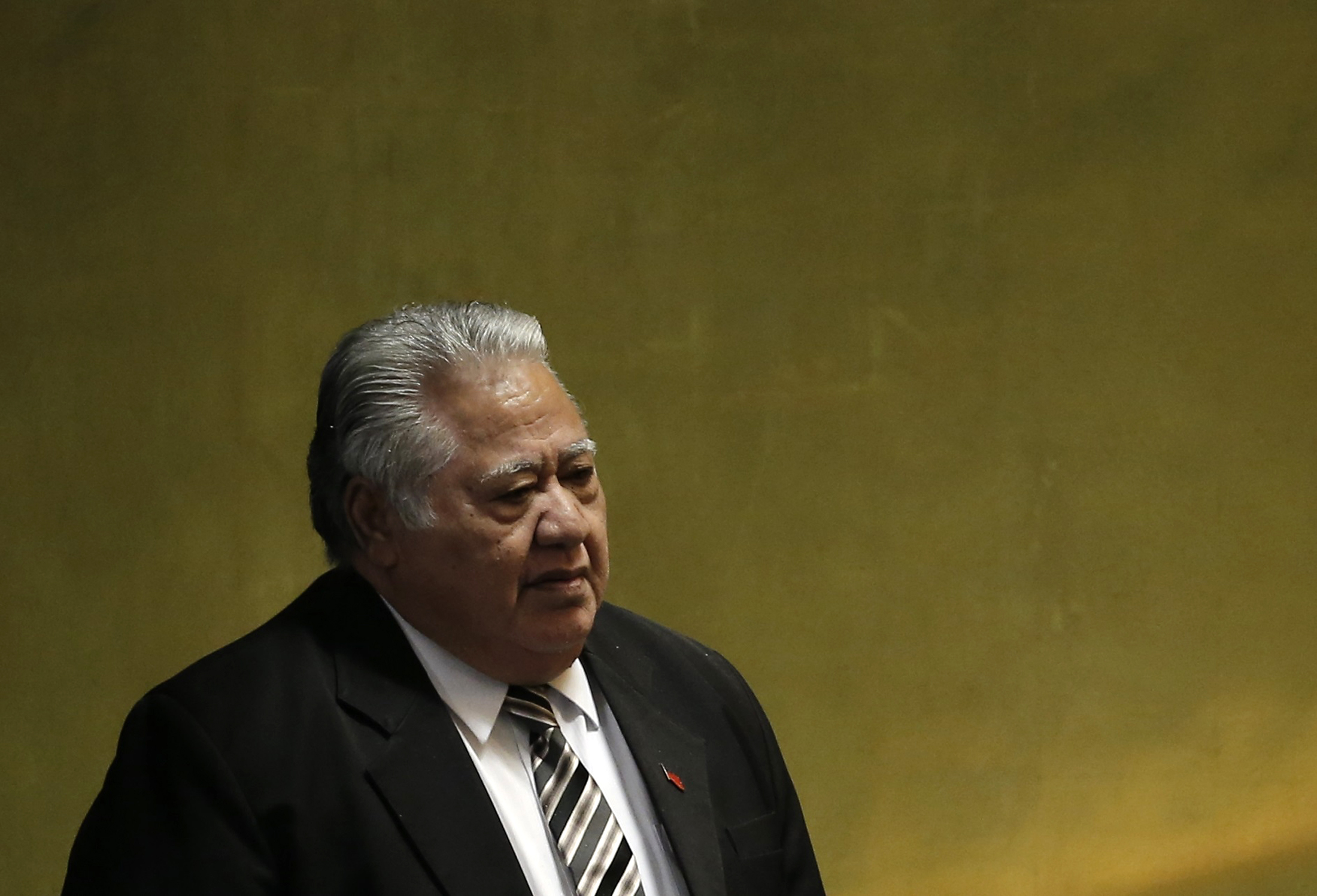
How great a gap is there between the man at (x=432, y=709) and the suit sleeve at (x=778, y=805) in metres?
0.07

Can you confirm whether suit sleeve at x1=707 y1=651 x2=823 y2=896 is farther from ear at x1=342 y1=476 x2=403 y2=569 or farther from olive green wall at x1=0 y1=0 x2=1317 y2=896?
olive green wall at x1=0 y1=0 x2=1317 y2=896

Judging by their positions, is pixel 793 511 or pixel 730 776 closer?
pixel 730 776

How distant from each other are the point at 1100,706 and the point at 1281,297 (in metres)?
0.96

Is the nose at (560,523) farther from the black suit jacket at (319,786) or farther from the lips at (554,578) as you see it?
the black suit jacket at (319,786)

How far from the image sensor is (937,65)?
3.51m

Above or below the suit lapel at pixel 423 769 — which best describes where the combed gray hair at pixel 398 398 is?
above

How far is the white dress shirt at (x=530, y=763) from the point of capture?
176 cm

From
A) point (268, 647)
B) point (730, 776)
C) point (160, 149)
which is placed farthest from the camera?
point (160, 149)

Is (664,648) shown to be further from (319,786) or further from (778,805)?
(319,786)

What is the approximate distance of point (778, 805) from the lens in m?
2.04

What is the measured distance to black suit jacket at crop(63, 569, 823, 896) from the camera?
63.6 inches

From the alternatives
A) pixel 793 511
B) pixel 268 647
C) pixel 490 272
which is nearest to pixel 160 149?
pixel 490 272

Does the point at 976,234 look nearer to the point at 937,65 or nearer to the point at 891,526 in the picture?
the point at 937,65

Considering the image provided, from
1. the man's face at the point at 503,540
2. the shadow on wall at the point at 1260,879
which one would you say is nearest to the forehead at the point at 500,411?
the man's face at the point at 503,540
